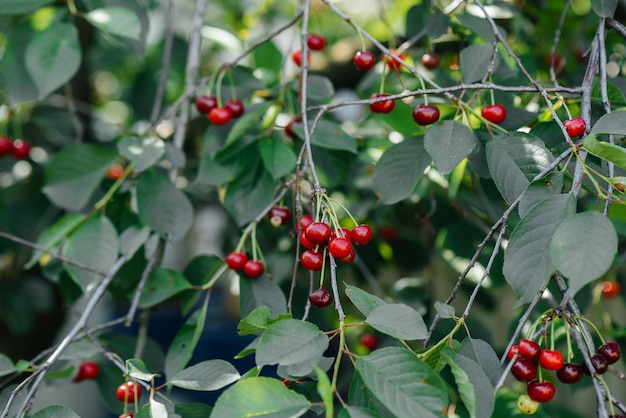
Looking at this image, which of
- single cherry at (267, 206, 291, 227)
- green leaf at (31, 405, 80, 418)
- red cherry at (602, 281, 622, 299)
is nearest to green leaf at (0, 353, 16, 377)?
green leaf at (31, 405, 80, 418)

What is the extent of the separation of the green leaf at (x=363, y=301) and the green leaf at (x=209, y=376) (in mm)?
217

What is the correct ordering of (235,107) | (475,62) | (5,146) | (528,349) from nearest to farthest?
(528,349), (475,62), (235,107), (5,146)

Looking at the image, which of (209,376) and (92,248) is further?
(92,248)

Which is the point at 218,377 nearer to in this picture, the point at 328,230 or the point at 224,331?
the point at 328,230

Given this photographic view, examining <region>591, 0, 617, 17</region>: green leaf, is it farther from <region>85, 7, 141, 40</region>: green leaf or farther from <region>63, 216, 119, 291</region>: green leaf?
<region>63, 216, 119, 291</region>: green leaf

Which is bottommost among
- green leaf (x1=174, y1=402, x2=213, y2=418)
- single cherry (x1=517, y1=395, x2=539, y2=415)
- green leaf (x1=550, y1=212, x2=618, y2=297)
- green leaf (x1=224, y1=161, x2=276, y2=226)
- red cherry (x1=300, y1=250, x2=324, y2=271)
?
green leaf (x1=174, y1=402, x2=213, y2=418)

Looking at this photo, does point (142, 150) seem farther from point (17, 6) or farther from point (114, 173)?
point (114, 173)

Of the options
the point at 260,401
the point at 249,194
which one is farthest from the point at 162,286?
the point at 260,401

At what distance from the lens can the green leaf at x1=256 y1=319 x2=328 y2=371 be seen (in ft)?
2.55

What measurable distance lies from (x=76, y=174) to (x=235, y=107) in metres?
0.45

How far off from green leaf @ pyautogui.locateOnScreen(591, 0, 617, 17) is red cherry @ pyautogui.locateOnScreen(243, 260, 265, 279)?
32.0 inches

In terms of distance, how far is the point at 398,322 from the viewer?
2.65 feet

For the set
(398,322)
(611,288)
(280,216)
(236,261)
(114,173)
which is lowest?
(611,288)

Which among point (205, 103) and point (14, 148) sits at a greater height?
point (205, 103)
